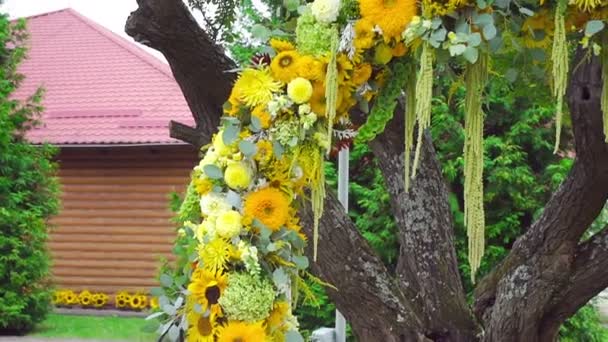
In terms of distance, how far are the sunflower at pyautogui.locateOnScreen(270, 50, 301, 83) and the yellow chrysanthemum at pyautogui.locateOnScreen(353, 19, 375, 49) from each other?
155mm

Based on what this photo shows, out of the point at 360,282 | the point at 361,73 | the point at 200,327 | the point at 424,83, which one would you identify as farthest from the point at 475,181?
the point at 360,282

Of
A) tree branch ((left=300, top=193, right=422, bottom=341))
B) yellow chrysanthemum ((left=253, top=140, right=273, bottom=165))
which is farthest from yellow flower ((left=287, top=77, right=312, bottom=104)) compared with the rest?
tree branch ((left=300, top=193, right=422, bottom=341))

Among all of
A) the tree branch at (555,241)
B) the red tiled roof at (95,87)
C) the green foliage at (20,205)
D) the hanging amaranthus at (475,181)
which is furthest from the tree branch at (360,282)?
the red tiled roof at (95,87)

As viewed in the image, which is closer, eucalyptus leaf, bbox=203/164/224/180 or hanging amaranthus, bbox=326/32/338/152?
hanging amaranthus, bbox=326/32/338/152

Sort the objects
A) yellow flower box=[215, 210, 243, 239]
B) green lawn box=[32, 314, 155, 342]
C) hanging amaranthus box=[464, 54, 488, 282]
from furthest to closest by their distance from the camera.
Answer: green lawn box=[32, 314, 155, 342]
yellow flower box=[215, 210, 243, 239]
hanging amaranthus box=[464, 54, 488, 282]

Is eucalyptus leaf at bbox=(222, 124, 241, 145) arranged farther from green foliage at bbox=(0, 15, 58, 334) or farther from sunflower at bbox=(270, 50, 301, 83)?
green foliage at bbox=(0, 15, 58, 334)

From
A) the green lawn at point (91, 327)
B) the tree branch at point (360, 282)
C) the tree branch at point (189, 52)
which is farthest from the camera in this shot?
the green lawn at point (91, 327)

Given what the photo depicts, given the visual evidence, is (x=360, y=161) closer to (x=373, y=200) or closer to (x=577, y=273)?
(x=373, y=200)

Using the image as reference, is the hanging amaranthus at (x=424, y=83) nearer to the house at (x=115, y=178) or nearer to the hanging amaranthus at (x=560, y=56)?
the hanging amaranthus at (x=560, y=56)

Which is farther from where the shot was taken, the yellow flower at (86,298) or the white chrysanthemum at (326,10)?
the yellow flower at (86,298)

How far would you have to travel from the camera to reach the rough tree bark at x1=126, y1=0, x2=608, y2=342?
4.36 metres

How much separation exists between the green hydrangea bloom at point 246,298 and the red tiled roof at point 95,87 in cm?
977

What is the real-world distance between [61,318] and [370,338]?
7.87m

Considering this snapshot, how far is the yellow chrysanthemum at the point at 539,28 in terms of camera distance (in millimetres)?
2215
